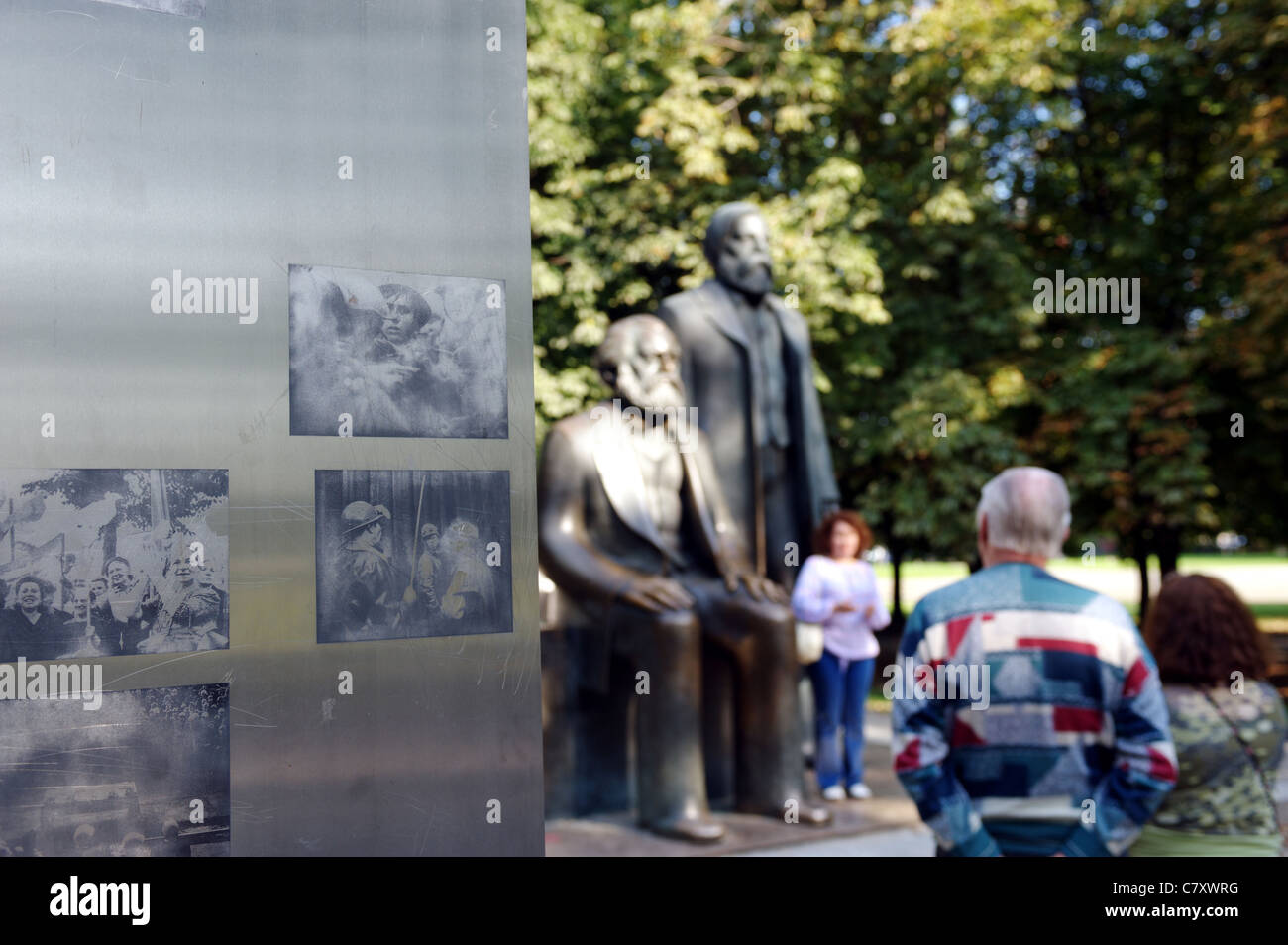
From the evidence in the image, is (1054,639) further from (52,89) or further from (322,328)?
(52,89)

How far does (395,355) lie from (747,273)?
4.91 meters

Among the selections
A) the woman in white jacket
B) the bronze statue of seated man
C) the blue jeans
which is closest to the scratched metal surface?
the bronze statue of seated man

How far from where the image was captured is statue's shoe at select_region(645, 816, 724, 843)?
230 inches

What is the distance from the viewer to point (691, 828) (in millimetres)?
5887

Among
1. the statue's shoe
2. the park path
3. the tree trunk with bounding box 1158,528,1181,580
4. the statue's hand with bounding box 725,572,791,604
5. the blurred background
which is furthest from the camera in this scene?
the park path

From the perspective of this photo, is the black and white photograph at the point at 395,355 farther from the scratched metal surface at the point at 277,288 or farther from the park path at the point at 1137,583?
the park path at the point at 1137,583

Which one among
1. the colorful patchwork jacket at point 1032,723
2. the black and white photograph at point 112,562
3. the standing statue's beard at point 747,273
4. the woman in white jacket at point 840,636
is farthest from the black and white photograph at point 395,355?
the standing statue's beard at point 747,273

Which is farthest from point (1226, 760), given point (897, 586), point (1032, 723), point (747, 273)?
point (897, 586)

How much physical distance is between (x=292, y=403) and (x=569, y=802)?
4.34 meters

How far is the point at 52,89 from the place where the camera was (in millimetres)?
2295

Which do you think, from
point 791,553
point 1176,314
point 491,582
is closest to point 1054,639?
point 491,582

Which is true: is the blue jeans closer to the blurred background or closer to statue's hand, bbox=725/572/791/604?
statue's hand, bbox=725/572/791/604

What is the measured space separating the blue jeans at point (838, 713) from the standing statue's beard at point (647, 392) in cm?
162

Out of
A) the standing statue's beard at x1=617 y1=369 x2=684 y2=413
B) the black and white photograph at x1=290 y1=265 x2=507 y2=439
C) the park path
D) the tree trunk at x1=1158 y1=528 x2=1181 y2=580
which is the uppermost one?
the standing statue's beard at x1=617 y1=369 x2=684 y2=413
